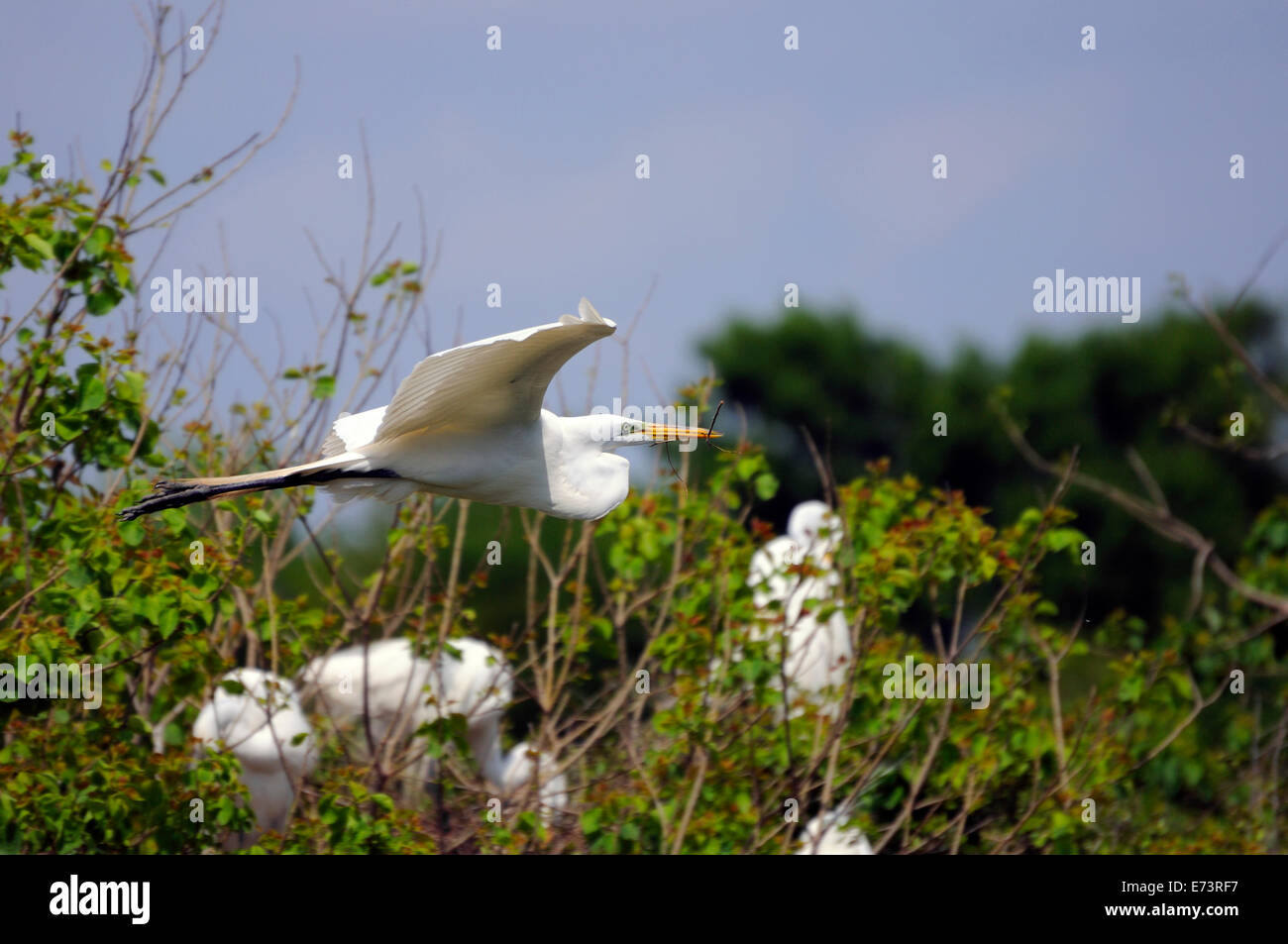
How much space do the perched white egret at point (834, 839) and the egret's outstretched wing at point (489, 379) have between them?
6.40ft

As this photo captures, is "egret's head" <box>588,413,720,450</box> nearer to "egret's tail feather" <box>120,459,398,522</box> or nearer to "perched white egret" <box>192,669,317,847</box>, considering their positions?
"egret's tail feather" <box>120,459,398,522</box>

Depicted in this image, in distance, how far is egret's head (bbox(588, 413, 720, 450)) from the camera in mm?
3865

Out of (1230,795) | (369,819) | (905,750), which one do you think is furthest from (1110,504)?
(369,819)

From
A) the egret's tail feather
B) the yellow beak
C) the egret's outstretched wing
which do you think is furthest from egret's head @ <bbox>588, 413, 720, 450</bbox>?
the egret's tail feather

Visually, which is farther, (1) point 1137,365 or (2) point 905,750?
(1) point 1137,365

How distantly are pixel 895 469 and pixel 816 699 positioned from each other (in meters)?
20.4

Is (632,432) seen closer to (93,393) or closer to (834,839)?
(93,393)

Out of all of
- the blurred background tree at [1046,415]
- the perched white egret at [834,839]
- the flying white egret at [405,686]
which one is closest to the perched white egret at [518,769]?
the flying white egret at [405,686]

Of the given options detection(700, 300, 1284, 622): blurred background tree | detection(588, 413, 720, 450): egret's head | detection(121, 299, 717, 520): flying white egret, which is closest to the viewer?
detection(121, 299, 717, 520): flying white egret

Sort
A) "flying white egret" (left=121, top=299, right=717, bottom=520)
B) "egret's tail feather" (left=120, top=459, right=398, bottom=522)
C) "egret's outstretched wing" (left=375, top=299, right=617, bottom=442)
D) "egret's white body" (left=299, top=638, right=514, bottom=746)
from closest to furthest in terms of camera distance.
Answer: "egret's outstretched wing" (left=375, top=299, right=617, bottom=442) < "flying white egret" (left=121, top=299, right=717, bottom=520) < "egret's tail feather" (left=120, top=459, right=398, bottom=522) < "egret's white body" (left=299, top=638, right=514, bottom=746)

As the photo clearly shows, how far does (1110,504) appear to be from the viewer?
79.4 feet

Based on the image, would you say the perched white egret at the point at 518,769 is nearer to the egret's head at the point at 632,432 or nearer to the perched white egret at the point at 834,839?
the perched white egret at the point at 834,839

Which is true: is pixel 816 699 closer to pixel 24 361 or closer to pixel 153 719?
pixel 153 719

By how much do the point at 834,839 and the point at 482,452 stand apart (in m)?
2.32
